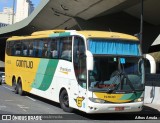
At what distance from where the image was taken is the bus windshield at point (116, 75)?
540 inches

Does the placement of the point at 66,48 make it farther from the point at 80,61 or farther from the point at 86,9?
the point at 86,9

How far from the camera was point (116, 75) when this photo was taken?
13938mm

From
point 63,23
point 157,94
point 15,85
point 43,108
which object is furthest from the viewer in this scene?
point 63,23

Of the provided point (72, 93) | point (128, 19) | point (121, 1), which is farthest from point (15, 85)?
point (128, 19)

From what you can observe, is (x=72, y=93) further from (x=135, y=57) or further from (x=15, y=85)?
(x=15, y=85)

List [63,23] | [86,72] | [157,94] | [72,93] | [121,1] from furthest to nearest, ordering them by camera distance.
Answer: [63,23] < [121,1] < [157,94] < [72,93] < [86,72]

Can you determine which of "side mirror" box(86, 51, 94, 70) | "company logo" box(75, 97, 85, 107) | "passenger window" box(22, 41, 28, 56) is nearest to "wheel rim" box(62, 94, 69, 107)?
"company logo" box(75, 97, 85, 107)

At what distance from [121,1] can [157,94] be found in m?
17.4

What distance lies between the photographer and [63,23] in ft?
179

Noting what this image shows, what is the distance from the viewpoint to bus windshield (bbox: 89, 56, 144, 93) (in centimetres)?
1372

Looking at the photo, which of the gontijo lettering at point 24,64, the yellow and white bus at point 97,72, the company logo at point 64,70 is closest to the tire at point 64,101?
the yellow and white bus at point 97,72

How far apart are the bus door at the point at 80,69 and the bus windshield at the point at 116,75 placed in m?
0.41

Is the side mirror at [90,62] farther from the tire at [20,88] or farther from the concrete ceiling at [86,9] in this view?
the concrete ceiling at [86,9]

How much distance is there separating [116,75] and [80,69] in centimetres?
132
